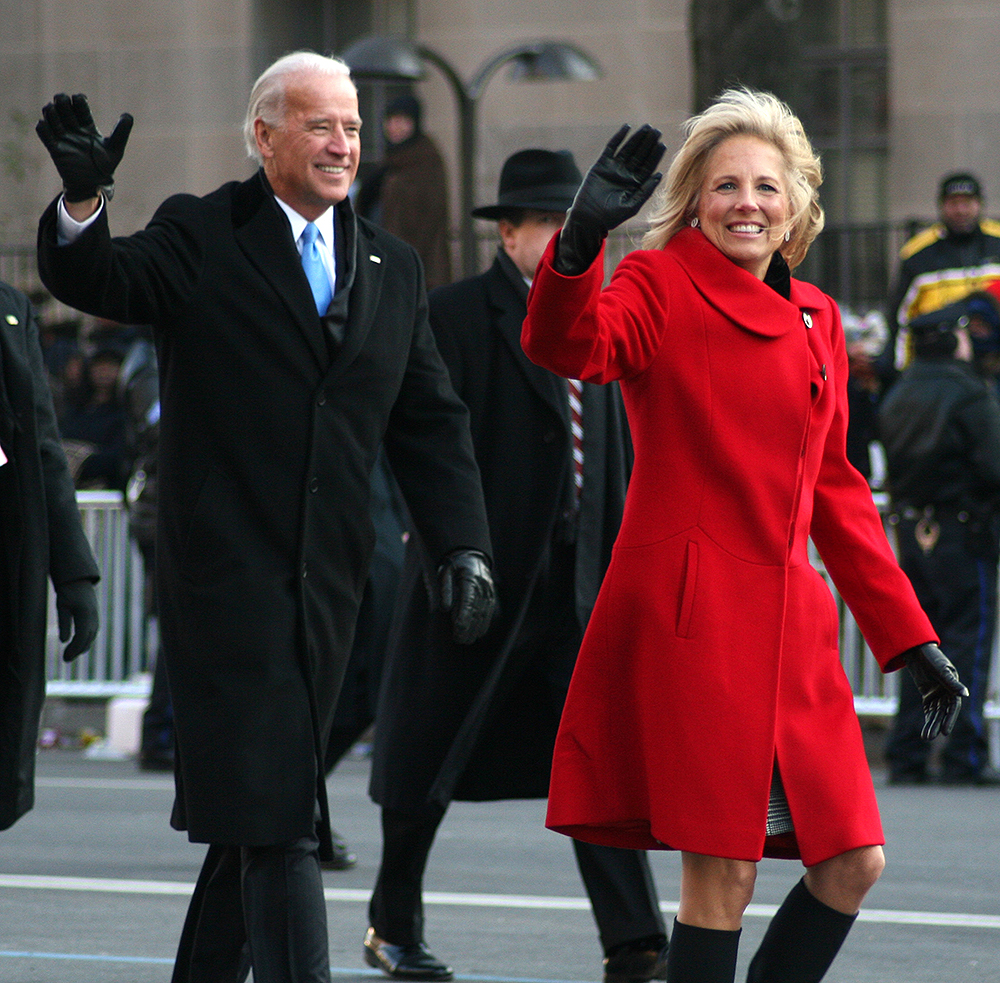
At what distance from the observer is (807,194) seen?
4.08 metres

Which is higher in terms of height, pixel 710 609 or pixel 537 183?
pixel 537 183

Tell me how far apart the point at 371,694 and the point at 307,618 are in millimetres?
3324

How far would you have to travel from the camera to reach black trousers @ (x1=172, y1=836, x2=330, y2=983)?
13.1 feet

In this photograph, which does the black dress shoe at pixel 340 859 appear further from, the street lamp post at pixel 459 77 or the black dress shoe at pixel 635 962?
the street lamp post at pixel 459 77

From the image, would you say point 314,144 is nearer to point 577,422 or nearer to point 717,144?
point 717,144

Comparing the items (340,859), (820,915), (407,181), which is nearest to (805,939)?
(820,915)

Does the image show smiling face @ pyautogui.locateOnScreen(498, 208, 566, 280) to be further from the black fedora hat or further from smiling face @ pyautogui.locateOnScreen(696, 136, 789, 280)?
smiling face @ pyautogui.locateOnScreen(696, 136, 789, 280)

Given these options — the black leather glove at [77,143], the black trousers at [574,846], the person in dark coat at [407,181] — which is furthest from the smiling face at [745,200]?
the person in dark coat at [407,181]

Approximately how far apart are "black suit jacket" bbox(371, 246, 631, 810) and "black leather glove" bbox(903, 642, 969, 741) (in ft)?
4.93

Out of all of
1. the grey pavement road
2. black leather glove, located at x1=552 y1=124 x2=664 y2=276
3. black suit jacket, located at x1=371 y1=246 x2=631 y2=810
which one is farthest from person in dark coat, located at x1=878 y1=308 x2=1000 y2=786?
black leather glove, located at x1=552 y1=124 x2=664 y2=276

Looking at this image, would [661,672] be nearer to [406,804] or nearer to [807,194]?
[807,194]

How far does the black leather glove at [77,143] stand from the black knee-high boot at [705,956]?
1735mm

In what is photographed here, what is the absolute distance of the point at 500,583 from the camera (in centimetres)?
556

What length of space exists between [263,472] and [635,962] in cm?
186
